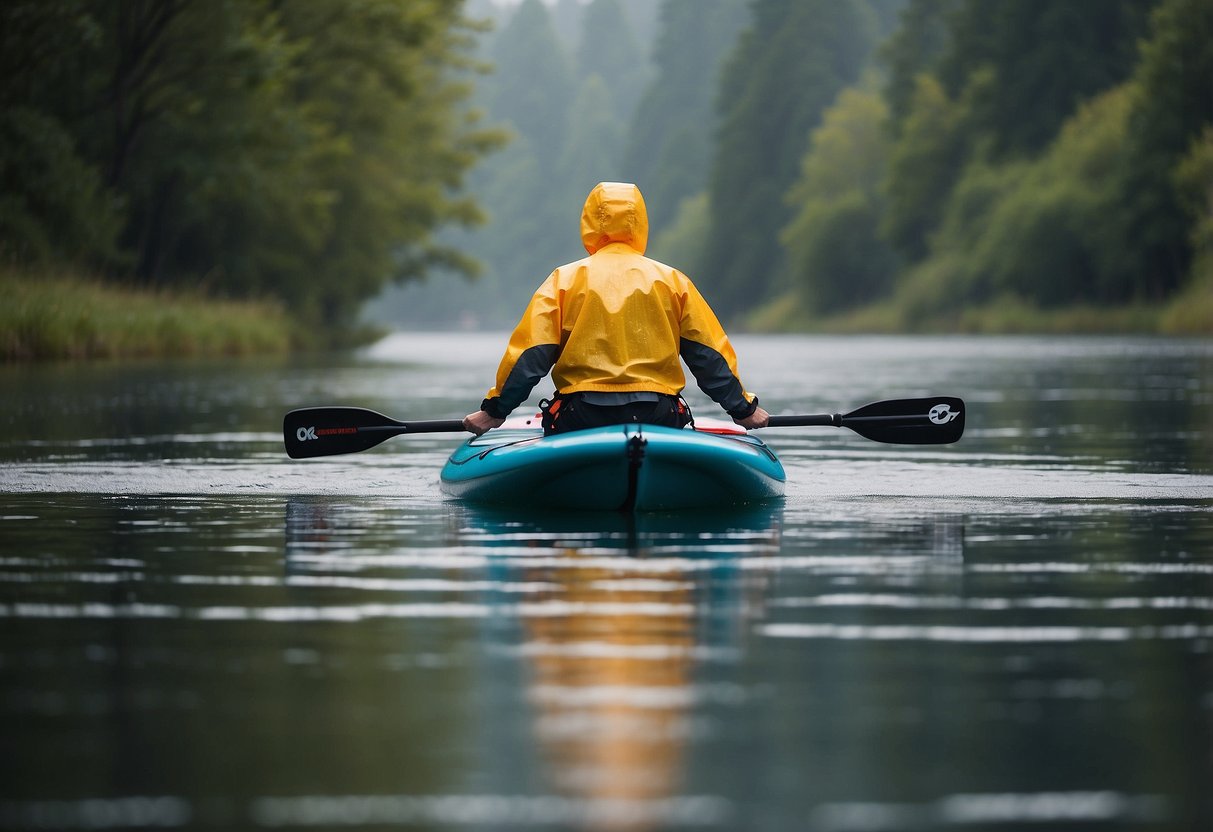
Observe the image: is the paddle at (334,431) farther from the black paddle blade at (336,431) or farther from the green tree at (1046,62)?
the green tree at (1046,62)

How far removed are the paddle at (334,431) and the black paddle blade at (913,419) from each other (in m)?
2.39

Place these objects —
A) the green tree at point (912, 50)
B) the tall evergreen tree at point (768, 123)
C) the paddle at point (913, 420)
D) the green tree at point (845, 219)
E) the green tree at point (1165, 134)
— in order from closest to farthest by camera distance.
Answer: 1. the paddle at point (913, 420)
2. the green tree at point (1165, 134)
3. the green tree at point (845, 219)
4. the green tree at point (912, 50)
5. the tall evergreen tree at point (768, 123)

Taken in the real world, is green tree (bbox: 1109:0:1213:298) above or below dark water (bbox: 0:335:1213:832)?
above

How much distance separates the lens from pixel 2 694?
4465 mm

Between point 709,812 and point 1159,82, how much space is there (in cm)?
5239

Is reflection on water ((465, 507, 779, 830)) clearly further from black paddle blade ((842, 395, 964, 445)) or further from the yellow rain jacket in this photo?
black paddle blade ((842, 395, 964, 445))

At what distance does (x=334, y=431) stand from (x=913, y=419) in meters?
3.11

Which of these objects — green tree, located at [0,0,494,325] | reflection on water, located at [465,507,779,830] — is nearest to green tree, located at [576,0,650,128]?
green tree, located at [0,0,494,325]

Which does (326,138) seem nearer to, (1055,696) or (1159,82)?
(1159,82)

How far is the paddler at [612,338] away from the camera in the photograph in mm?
8766

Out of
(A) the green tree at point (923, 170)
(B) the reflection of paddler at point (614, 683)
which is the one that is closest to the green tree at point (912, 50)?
(A) the green tree at point (923, 170)

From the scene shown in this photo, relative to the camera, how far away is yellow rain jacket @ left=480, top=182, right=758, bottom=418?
8.76m

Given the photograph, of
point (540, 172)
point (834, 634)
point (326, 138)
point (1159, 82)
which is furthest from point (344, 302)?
point (540, 172)

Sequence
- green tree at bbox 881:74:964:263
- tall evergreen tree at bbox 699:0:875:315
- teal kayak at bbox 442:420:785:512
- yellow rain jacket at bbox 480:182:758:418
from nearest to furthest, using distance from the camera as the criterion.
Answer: teal kayak at bbox 442:420:785:512, yellow rain jacket at bbox 480:182:758:418, green tree at bbox 881:74:964:263, tall evergreen tree at bbox 699:0:875:315
